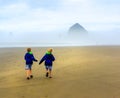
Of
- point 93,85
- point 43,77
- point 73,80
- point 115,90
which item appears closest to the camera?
point 115,90

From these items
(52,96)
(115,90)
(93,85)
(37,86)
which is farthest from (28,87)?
(115,90)

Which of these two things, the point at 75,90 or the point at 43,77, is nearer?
the point at 75,90

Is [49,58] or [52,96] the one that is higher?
[49,58]

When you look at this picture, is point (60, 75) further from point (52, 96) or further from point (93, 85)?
point (52, 96)

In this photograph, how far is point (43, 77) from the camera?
61.3 ft

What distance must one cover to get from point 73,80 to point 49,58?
6.45 feet

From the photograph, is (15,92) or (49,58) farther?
(49,58)

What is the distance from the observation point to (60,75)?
19266 mm

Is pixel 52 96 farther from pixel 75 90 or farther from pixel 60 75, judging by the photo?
pixel 60 75

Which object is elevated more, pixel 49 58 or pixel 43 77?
Result: pixel 49 58

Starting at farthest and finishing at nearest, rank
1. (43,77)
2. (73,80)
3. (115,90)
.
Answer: (43,77), (73,80), (115,90)

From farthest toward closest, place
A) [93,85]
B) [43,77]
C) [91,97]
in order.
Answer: [43,77] < [93,85] < [91,97]

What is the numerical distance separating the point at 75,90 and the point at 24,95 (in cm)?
252

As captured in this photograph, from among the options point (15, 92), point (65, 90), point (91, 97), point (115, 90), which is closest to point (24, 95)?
point (15, 92)
